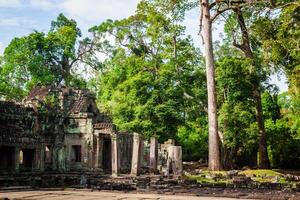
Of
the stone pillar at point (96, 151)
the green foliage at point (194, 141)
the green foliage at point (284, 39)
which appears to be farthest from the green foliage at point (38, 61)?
the green foliage at point (284, 39)

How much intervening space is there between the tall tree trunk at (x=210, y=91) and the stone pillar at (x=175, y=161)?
11.7ft

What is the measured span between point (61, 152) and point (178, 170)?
21.2ft

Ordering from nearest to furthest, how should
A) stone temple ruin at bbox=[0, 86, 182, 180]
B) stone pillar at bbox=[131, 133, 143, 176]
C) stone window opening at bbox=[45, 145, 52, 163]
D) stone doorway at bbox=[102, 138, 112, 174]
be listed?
stone temple ruin at bbox=[0, 86, 182, 180]
stone pillar at bbox=[131, 133, 143, 176]
stone window opening at bbox=[45, 145, 52, 163]
stone doorway at bbox=[102, 138, 112, 174]

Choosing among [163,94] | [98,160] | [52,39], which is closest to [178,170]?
[98,160]

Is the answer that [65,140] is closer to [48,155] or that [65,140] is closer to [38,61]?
[48,155]

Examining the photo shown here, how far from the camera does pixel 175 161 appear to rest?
22.6 meters

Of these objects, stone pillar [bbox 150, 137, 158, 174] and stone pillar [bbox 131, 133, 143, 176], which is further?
stone pillar [bbox 150, 137, 158, 174]

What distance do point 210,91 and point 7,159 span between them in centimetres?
1265

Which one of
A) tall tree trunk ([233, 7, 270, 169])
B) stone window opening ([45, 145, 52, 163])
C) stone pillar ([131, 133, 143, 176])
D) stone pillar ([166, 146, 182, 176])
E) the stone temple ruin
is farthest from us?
tall tree trunk ([233, 7, 270, 169])

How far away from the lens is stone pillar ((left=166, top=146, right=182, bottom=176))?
22422mm

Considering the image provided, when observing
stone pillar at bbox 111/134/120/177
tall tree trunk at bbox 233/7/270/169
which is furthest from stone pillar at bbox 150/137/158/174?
tall tree trunk at bbox 233/7/270/169

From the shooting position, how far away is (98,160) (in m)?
24.1

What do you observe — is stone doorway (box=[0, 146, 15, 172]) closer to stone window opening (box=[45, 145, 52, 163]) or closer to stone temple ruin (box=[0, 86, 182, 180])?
stone temple ruin (box=[0, 86, 182, 180])

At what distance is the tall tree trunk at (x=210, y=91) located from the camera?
84.3 ft
